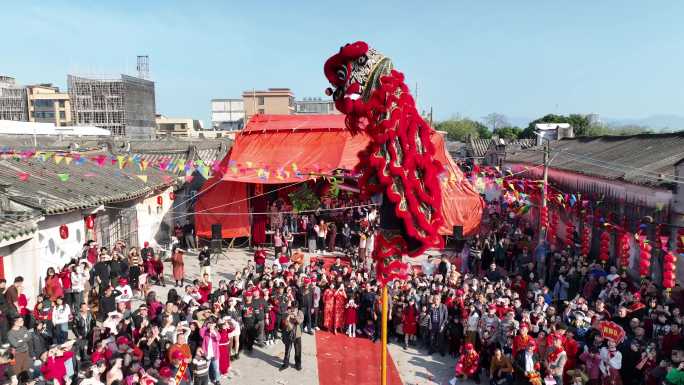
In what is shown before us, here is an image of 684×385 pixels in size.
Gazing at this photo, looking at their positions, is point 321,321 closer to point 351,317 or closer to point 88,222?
point 351,317

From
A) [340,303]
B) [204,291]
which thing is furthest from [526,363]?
[204,291]

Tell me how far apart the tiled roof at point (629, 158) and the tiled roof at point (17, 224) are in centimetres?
1620

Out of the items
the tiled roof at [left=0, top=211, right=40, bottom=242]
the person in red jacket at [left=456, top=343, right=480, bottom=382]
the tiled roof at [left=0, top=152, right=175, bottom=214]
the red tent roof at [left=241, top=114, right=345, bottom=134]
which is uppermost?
the red tent roof at [left=241, top=114, right=345, bottom=134]

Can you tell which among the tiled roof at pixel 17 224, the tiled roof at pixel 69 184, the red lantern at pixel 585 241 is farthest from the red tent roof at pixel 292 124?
the tiled roof at pixel 17 224

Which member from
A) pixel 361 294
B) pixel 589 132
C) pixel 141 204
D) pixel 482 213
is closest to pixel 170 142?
pixel 141 204

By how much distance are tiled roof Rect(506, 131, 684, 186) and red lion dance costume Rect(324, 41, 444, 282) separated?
1146cm

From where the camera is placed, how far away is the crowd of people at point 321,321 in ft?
30.8

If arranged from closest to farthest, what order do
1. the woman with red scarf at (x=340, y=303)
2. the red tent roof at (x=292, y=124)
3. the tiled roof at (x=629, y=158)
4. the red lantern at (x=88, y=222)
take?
1. the woman with red scarf at (x=340, y=303)
2. the tiled roof at (x=629, y=158)
3. the red lantern at (x=88, y=222)
4. the red tent roof at (x=292, y=124)

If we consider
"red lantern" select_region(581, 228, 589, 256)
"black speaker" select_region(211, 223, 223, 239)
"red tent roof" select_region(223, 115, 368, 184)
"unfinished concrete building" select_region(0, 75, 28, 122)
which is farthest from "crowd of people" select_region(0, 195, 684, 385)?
"unfinished concrete building" select_region(0, 75, 28, 122)

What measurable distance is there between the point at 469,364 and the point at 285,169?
11.9 meters

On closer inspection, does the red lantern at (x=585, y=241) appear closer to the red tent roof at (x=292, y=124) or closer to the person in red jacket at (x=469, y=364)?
the person in red jacket at (x=469, y=364)

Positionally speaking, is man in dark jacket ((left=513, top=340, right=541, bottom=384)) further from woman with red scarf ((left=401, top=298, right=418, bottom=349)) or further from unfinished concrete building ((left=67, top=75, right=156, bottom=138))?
unfinished concrete building ((left=67, top=75, right=156, bottom=138))

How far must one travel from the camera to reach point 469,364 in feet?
36.4

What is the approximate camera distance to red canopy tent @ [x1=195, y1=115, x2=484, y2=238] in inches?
812
